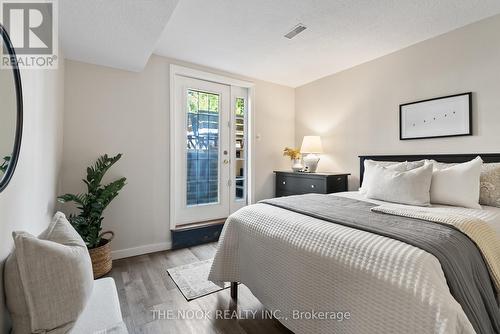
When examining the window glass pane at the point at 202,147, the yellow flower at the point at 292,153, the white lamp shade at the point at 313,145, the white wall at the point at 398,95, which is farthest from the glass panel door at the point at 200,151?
the white wall at the point at 398,95

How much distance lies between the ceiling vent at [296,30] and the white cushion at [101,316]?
259 cm

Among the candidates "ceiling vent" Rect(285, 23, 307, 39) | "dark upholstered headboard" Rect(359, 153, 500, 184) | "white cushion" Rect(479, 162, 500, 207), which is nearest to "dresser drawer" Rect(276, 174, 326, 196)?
"dark upholstered headboard" Rect(359, 153, 500, 184)

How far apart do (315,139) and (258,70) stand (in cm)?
133

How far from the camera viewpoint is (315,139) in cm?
350

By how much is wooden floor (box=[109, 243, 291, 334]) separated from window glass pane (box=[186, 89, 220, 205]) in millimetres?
1125

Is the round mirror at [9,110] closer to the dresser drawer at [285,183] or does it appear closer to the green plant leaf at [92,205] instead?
the green plant leaf at [92,205]

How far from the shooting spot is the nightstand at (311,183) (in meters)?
3.00

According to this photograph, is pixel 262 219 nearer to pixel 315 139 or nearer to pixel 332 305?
pixel 332 305

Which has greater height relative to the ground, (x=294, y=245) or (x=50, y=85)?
(x=50, y=85)

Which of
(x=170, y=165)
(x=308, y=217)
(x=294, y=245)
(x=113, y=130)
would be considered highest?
(x=113, y=130)

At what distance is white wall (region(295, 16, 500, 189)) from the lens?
2.15 meters

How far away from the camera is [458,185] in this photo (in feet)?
6.13

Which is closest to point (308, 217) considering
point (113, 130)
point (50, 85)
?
point (50, 85)

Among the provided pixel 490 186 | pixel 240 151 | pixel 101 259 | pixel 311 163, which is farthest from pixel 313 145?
pixel 101 259
